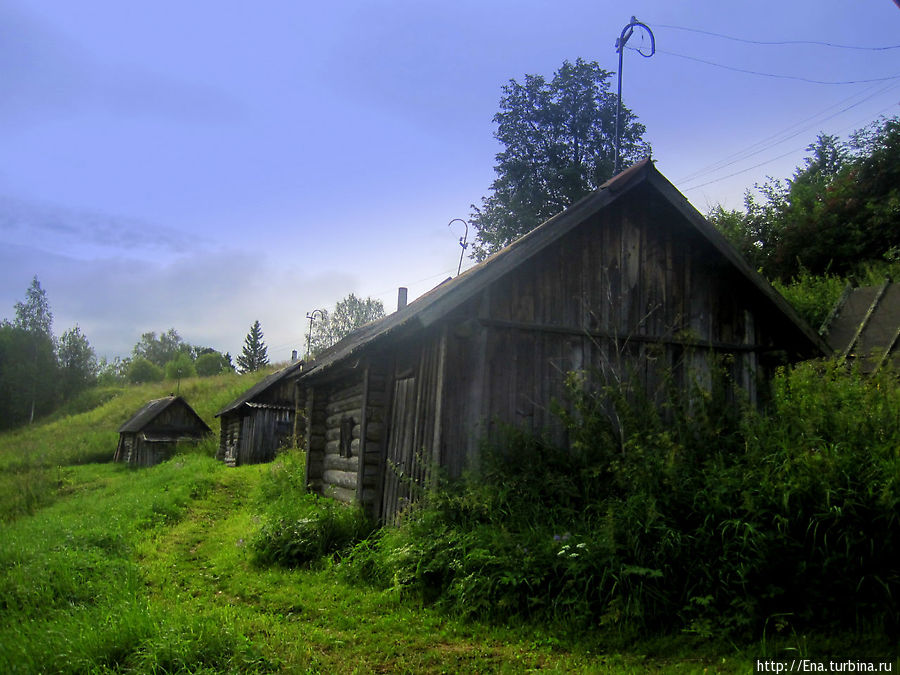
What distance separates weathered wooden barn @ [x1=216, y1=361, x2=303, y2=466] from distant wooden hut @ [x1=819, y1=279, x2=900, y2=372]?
2008cm

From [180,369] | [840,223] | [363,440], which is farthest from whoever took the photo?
[180,369]

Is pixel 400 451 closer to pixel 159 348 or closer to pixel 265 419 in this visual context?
pixel 265 419

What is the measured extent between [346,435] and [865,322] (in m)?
11.5

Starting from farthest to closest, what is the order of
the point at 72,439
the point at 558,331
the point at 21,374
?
the point at 21,374
the point at 72,439
the point at 558,331

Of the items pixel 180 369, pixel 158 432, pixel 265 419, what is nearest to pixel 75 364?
pixel 180 369

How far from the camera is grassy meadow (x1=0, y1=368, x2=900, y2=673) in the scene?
4422mm

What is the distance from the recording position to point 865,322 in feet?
43.6

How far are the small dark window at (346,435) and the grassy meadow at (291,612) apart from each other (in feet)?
3.30

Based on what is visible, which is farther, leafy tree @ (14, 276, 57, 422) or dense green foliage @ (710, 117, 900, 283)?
leafy tree @ (14, 276, 57, 422)

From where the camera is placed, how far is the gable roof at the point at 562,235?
734 centimetres

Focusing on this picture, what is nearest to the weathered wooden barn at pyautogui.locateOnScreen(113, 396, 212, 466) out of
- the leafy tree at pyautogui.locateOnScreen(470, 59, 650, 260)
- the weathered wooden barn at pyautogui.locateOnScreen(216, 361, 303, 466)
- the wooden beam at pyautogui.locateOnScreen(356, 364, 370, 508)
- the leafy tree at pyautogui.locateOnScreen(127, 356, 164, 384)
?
the weathered wooden barn at pyautogui.locateOnScreen(216, 361, 303, 466)

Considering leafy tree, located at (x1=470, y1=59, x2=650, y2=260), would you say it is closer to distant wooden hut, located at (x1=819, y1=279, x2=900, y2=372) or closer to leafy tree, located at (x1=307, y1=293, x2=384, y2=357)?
distant wooden hut, located at (x1=819, y1=279, x2=900, y2=372)

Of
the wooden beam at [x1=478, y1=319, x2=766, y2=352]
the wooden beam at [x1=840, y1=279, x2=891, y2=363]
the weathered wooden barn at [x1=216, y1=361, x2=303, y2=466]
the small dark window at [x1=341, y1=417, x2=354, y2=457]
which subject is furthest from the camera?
the weathered wooden barn at [x1=216, y1=361, x2=303, y2=466]

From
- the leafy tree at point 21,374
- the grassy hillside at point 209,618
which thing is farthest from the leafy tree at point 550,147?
the leafy tree at point 21,374
